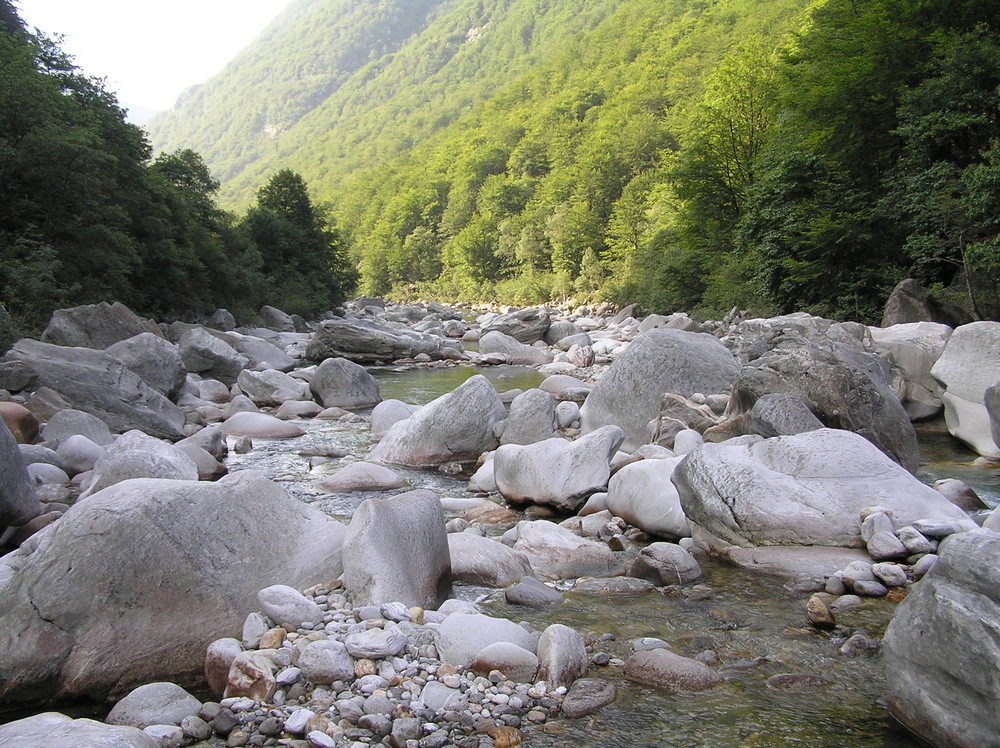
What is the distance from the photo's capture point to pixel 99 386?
38.1 ft

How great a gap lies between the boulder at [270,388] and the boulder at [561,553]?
34.4ft

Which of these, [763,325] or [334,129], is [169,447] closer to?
[763,325]

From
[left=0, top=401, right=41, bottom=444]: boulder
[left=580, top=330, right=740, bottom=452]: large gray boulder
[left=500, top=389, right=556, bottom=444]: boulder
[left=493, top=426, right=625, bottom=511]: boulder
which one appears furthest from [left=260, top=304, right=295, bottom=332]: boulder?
[left=493, top=426, right=625, bottom=511]: boulder

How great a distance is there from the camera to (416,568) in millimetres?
5250

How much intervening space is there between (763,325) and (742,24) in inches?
2204

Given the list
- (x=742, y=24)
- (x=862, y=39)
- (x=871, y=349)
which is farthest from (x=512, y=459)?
(x=742, y=24)

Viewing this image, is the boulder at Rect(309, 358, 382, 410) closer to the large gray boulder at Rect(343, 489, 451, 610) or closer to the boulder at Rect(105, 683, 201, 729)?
the large gray boulder at Rect(343, 489, 451, 610)

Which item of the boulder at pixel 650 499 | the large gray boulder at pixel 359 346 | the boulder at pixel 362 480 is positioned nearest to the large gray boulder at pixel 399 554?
the boulder at pixel 650 499

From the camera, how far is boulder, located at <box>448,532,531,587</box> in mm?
5770

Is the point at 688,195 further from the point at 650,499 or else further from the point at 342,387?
the point at 650,499

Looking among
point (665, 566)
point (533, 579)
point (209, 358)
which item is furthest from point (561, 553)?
point (209, 358)

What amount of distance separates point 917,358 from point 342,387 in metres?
11.4

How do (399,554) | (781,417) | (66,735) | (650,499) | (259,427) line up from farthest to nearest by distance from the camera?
(259,427) → (781,417) → (650,499) → (399,554) → (66,735)

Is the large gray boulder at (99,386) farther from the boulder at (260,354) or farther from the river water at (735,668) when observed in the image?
the boulder at (260,354)
